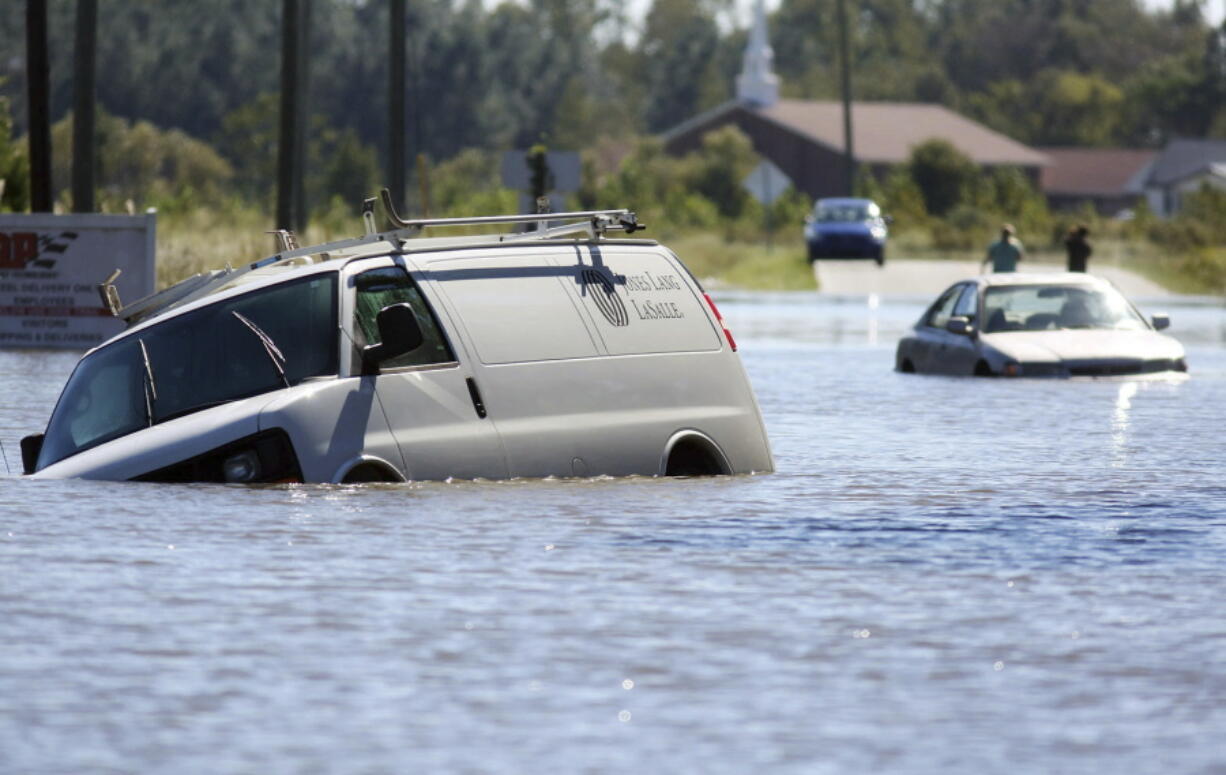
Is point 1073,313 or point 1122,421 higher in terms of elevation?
point 1073,313

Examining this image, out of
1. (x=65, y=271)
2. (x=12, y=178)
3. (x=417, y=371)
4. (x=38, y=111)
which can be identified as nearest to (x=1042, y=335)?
(x=65, y=271)

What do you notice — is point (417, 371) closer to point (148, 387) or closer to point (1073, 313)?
point (148, 387)

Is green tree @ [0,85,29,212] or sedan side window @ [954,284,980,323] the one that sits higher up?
green tree @ [0,85,29,212]

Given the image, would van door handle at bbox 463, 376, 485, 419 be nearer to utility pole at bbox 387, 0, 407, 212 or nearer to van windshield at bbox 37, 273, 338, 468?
van windshield at bbox 37, 273, 338, 468

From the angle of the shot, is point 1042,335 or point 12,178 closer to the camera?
point 1042,335

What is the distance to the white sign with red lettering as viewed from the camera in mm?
30672

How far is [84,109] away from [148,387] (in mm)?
25051

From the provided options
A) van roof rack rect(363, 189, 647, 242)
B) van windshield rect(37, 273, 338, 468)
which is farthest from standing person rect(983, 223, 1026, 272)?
van windshield rect(37, 273, 338, 468)

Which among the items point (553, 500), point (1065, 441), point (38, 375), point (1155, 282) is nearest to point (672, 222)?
point (1155, 282)

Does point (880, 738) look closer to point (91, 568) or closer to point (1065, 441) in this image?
point (91, 568)

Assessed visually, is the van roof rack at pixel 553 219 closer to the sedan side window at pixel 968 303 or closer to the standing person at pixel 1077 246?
the sedan side window at pixel 968 303

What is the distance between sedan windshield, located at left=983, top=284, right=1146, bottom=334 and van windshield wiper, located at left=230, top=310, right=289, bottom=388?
15.1 meters

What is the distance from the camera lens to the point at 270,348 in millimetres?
13445

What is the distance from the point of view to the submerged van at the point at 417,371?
1319 centimetres
